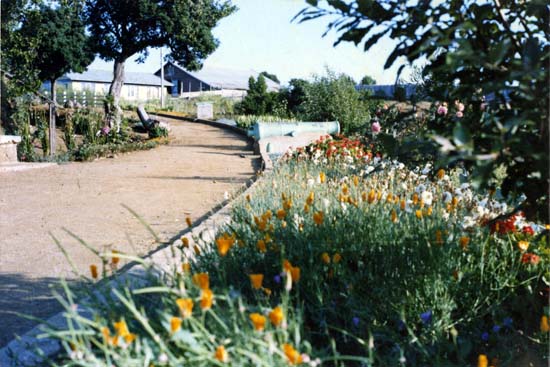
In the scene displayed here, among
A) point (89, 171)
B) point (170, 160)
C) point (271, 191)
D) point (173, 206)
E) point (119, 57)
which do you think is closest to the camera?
point (271, 191)

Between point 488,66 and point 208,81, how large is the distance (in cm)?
6520

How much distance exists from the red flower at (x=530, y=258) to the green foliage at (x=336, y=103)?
14679 millimetres

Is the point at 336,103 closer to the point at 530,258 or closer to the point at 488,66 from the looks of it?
the point at 530,258

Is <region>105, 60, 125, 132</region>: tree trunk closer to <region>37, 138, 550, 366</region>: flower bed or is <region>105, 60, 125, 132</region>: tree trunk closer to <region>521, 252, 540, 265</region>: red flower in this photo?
<region>37, 138, 550, 366</region>: flower bed

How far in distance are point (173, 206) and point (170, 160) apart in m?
6.48

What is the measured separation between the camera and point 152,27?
2403cm

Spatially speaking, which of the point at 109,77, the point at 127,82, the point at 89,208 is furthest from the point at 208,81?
the point at 89,208

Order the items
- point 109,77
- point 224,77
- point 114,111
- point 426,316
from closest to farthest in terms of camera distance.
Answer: point 426,316 → point 114,111 → point 109,77 → point 224,77

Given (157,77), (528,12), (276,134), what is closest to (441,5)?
(528,12)

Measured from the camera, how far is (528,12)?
2.13 meters

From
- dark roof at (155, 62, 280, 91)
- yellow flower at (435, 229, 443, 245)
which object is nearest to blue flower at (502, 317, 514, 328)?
yellow flower at (435, 229, 443, 245)

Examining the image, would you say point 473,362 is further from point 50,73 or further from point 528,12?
point 50,73

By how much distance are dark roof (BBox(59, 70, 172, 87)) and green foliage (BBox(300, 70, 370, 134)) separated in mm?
48006

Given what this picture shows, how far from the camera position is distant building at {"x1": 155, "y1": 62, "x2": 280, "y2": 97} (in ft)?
213
